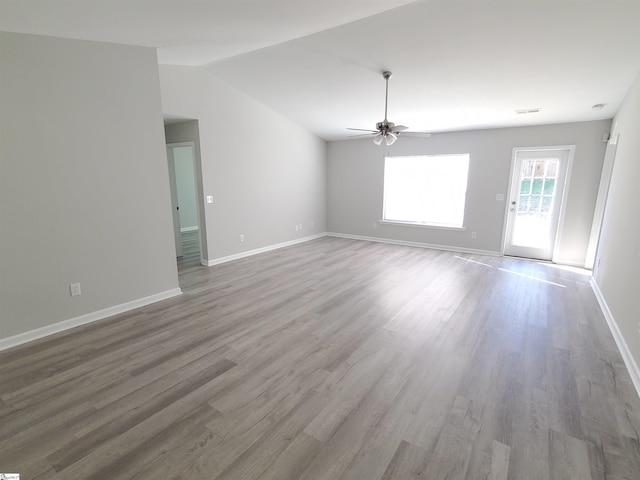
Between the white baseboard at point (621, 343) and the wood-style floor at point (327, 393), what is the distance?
6 cm

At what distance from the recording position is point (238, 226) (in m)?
A: 5.63

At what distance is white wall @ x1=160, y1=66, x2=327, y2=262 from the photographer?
466cm

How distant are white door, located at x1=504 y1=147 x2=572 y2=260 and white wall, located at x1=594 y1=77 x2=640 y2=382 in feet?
3.60

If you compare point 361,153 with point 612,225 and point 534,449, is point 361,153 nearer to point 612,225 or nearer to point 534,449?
point 612,225

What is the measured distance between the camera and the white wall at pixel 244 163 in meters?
4.66

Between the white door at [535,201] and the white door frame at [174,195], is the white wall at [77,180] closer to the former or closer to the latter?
the white door frame at [174,195]

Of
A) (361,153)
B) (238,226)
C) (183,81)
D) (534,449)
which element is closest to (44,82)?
(183,81)

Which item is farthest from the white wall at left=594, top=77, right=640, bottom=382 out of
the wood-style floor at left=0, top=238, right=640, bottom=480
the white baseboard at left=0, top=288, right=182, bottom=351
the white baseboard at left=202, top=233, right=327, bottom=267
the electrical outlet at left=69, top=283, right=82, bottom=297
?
the white baseboard at left=202, top=233, right=327, bottom=267

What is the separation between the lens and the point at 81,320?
A: 10.1ft

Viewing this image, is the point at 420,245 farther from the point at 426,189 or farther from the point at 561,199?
the point at 561,199

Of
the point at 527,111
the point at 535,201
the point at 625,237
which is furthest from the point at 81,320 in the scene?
the point at 535,201

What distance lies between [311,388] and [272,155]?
5.05 metres

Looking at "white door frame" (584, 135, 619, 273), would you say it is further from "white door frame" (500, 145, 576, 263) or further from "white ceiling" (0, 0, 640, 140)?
"white ceiling" (0, 0, 640, 140)

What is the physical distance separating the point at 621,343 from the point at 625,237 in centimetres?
108
